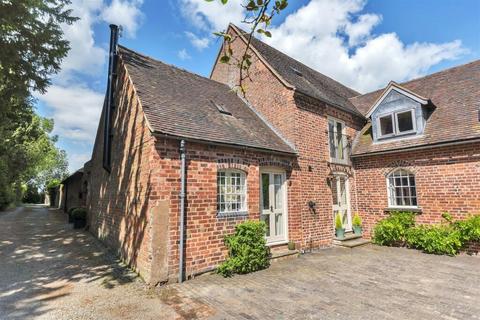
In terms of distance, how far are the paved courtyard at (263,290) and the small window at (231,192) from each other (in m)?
1.78

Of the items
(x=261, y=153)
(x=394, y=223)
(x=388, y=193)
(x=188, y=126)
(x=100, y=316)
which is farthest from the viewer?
(x=388, y=193)

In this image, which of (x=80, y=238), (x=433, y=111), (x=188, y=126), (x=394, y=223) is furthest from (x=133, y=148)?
(x=433, y=111)

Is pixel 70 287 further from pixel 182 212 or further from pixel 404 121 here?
pixel 404 121

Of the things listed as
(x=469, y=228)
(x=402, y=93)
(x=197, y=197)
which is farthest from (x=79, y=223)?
(x=469, y=228)

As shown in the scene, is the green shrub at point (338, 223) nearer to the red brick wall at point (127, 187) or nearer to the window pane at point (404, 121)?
the window pane at point (404, 121)

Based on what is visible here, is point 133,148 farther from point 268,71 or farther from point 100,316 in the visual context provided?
point 268,71

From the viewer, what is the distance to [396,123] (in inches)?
431

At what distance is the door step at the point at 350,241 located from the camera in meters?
10.0

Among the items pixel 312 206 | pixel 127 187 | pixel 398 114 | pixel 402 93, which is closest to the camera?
pixel 127 187

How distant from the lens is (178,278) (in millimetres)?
6219

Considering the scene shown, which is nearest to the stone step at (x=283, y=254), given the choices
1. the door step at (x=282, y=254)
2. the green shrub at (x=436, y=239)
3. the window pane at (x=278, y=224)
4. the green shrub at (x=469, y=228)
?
the door step at (x=282, y=254)

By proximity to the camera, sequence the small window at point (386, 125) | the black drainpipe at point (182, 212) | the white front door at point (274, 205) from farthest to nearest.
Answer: the small window at point (386, 125) → the white front door at point (274, 205) → the black drainpipe at point (182, 212)

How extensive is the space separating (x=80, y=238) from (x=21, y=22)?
837cm

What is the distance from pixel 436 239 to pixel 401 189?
90.6 inches
